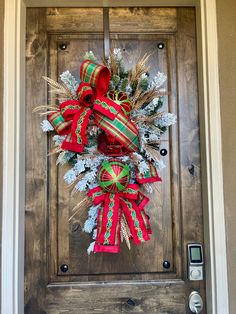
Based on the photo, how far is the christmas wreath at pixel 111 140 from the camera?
1.21 m

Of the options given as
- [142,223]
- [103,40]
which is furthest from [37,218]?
[103,40]

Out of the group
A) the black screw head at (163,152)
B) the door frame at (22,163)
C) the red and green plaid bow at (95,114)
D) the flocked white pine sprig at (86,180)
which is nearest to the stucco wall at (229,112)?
the door frame at (22,163)

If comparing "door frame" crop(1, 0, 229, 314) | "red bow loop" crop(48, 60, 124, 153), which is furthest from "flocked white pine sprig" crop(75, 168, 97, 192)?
"door frame" crop(1, 0, 229, 314)

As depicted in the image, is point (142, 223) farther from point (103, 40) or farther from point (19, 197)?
point (103, 40)

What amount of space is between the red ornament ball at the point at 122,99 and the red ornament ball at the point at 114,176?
0.21 metres

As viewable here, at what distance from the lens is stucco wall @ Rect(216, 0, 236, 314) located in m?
1.25

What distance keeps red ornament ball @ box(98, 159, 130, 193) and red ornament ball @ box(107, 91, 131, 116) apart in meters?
0.21

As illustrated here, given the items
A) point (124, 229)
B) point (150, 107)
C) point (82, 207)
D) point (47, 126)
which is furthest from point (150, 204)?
point (47, 126)

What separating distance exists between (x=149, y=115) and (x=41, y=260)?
0.78m

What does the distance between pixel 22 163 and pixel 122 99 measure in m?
0.50

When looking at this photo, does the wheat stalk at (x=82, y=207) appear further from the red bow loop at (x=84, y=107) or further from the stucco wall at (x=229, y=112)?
the stucco wall at (x=229, y=112)

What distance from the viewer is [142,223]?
4.07 feet

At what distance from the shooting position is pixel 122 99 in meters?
1.26

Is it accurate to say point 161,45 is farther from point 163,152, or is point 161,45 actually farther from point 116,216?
point 116,216
